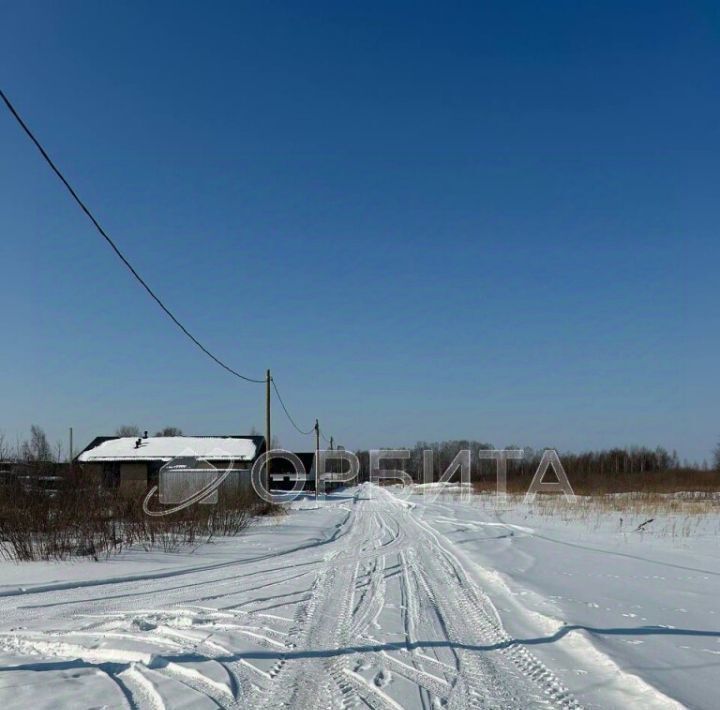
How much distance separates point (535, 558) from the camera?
14.6m

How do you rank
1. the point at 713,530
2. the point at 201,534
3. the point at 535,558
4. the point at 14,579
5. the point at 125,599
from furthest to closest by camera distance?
the point at 713,530, the point at 201,534, the point at 535,558, the point at 14,579, the point at 125,599

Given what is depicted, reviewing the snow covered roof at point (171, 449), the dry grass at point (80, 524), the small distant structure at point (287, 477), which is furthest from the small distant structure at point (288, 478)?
the dry grass at point (80, 524)

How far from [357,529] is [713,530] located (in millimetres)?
10628

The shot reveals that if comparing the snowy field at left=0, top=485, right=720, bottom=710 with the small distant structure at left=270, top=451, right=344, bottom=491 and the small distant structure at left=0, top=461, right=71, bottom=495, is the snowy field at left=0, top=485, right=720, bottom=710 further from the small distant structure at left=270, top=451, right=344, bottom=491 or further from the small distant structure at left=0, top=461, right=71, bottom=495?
the small distant structure at left=270, top=451, right=344, bottom=491

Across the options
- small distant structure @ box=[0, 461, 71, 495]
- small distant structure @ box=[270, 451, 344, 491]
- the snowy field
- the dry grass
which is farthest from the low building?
the snowy field

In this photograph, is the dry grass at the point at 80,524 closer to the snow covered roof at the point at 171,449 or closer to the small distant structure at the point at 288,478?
the snow covered roof at the point at 171,449

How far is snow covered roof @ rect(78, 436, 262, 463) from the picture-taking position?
43688 mm

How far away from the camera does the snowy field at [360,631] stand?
5246 millimetres

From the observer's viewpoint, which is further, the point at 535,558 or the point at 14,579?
the point at 535,558

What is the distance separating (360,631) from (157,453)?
3898 cm

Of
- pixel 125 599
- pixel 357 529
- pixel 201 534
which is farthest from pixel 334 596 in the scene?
pixel 357 529

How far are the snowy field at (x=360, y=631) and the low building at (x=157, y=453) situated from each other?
2932cm

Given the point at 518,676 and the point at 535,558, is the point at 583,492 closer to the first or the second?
the point at 535,558

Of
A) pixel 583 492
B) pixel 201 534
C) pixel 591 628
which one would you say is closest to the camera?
pixel 591 628
